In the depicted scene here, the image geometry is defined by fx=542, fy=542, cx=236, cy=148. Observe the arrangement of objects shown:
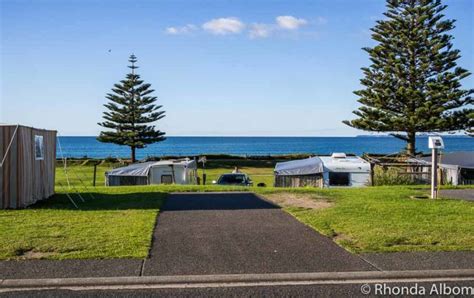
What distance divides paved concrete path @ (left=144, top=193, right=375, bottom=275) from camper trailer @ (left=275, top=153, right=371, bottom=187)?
1183 centimetres

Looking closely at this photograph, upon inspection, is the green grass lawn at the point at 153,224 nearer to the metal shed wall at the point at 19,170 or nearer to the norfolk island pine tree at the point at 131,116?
the metal shed wall at the point at 19,170

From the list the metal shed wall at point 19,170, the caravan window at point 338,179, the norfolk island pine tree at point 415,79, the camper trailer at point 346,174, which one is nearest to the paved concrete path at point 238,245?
the metal shed wall at point 19,170

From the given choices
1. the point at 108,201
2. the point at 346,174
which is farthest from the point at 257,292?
the point at 346,174

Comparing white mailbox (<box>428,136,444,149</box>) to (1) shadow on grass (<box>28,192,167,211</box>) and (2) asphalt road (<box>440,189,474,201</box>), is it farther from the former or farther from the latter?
(1) shadow on grass (<box>28,192,167,211</box>)

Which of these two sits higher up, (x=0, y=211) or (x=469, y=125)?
(x=469, y=125)

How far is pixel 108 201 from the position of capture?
40.0ft

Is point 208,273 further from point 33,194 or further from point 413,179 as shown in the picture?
point 413,179

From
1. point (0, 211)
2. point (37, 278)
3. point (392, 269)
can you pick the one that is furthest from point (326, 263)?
point (0, 211)

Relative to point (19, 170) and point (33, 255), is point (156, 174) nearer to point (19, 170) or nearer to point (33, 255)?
point (19, 170)

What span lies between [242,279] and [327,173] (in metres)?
17.1

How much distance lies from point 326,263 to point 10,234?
179 inches

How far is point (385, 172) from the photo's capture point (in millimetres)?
21281

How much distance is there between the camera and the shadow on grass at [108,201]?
1109 cm

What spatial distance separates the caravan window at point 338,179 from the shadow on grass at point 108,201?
10115 millimetres
